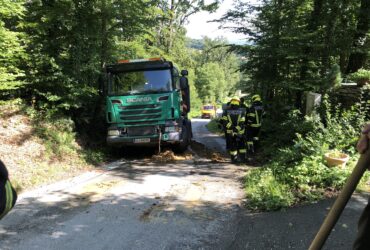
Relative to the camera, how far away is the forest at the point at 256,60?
8.44 m

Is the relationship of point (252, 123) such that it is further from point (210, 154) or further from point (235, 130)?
point (210, 154)

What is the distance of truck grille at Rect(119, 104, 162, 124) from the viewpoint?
10.6m

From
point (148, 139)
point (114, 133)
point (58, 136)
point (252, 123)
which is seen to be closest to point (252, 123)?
point (252, 123)

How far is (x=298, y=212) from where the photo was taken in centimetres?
505

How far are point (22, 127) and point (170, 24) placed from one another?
26.6m

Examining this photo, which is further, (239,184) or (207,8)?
(207,8)

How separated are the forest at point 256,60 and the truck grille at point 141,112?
1.28 m

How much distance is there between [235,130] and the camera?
10.1 meters

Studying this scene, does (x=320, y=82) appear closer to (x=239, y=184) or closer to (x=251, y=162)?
(x=251, y=162)

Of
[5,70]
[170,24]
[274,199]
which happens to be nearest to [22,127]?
[5,70]

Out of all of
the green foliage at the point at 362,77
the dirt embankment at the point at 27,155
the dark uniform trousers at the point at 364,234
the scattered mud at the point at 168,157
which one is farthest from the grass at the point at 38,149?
the green foliage at the point at 362,77

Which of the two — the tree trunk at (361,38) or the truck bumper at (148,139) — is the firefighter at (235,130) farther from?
the tree trunk at (361,38)

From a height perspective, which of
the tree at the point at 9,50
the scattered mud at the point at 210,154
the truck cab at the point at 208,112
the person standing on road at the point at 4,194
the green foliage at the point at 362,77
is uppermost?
the tree at the point at 9,50

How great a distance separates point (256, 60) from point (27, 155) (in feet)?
29.4
